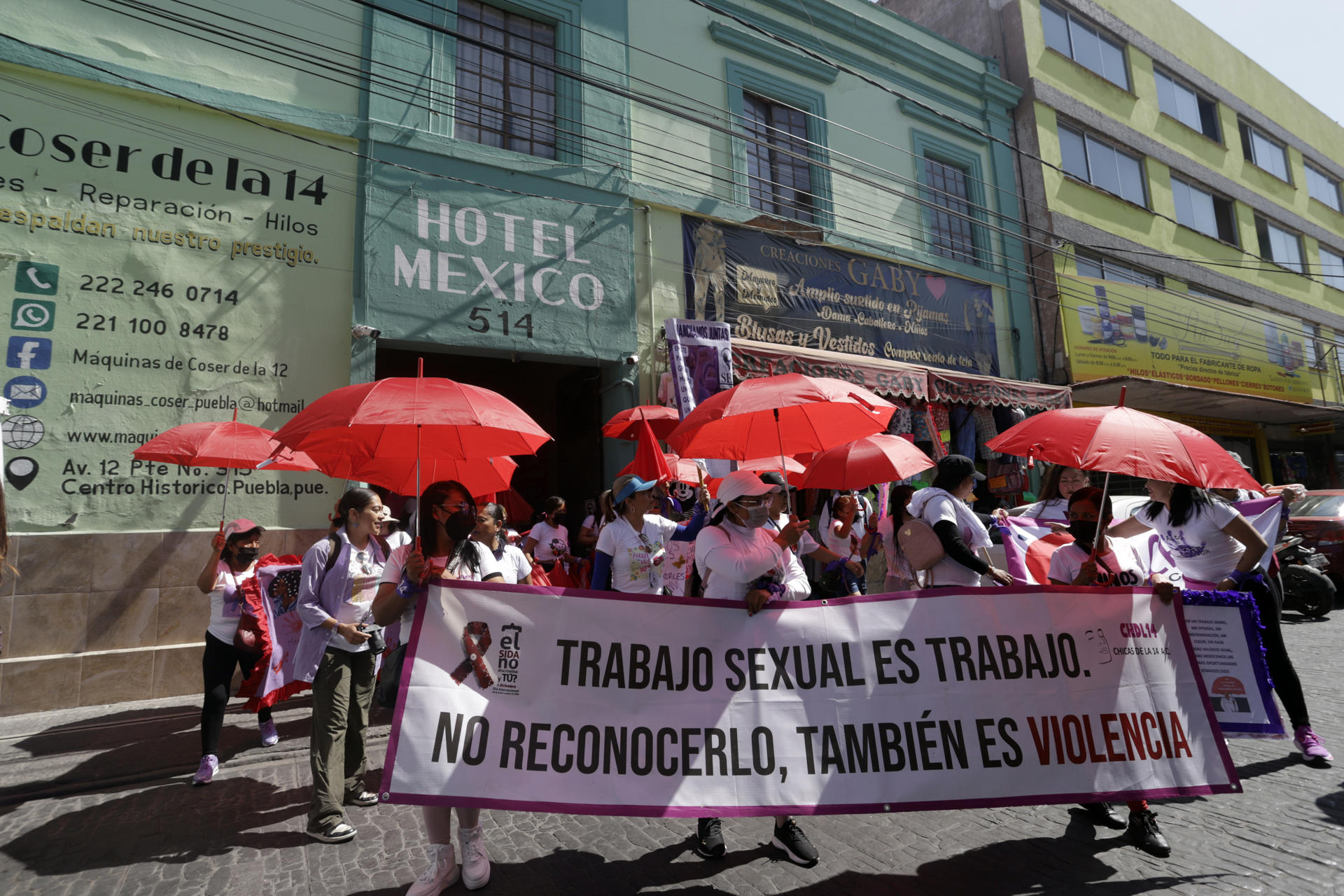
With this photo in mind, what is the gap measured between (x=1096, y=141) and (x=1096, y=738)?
17762mm

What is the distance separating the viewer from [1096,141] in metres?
16.7

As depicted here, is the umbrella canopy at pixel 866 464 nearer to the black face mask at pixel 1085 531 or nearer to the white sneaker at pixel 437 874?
the black face mask at pixel 1085 531

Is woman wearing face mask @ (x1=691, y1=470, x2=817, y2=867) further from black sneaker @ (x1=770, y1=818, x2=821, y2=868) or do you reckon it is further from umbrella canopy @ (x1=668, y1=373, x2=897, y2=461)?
umbrella canopy @ (x1=668, y1=373, x2=897, y2=461)

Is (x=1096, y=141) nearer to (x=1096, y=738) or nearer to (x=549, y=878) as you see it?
(x=1096, y=738)

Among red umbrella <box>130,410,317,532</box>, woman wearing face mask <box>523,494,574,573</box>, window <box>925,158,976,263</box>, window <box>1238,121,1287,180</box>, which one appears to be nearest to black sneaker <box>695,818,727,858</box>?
red umbrella <box>130,410,317,532</box>

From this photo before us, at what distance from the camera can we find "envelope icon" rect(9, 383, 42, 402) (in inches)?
270

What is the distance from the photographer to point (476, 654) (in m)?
3.18

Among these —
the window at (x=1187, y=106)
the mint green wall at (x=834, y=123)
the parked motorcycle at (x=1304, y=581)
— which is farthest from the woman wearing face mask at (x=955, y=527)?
the window at (x=1187, y=106)

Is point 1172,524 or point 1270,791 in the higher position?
point 1172,524

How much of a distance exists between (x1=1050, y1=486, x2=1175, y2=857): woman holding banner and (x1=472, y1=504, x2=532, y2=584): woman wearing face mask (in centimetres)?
282

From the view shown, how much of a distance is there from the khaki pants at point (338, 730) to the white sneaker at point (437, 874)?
92 cm

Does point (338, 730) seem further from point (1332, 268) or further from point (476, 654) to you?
point (1332, 268)

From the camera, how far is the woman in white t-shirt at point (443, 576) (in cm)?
312

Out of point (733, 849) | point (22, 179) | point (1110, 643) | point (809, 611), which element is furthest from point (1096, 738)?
point (22, 179)
